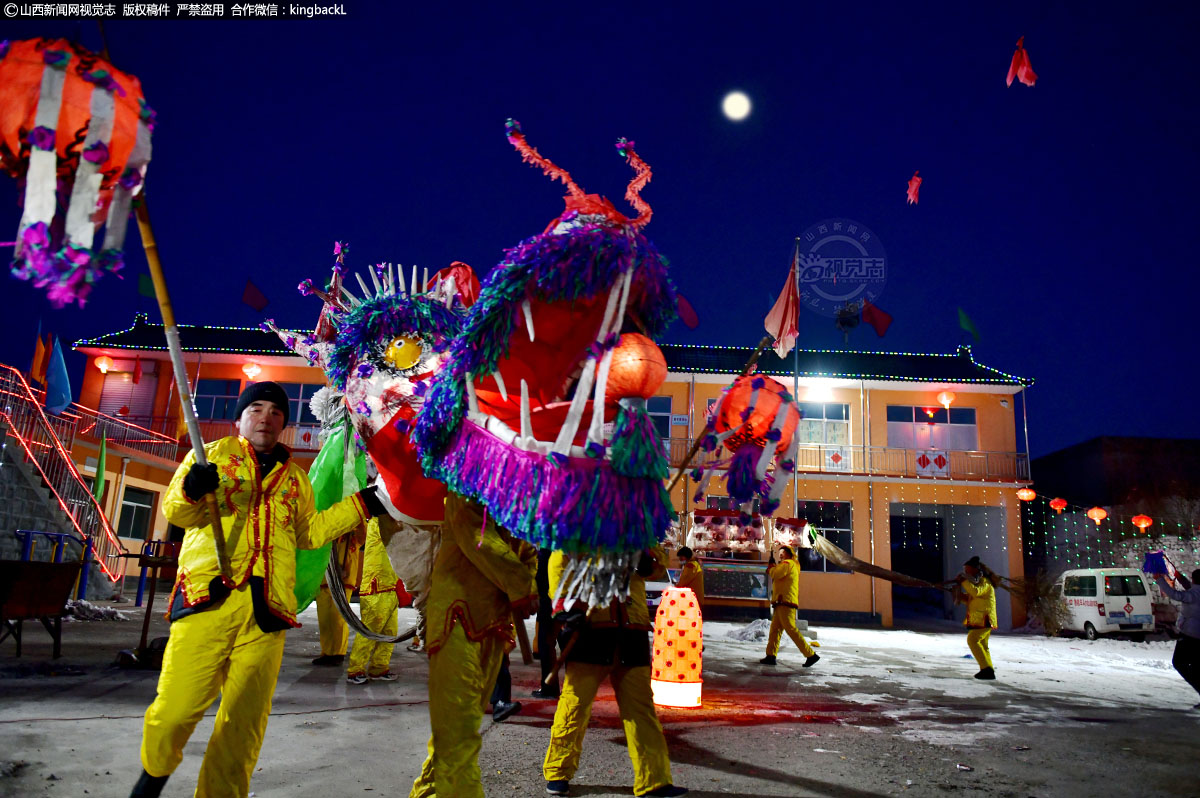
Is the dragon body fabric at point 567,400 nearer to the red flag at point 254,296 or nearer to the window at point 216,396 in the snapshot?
the red flag at point 254,296

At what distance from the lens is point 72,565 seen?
7148 millimetres

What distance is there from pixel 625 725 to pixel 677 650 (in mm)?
A: 2407

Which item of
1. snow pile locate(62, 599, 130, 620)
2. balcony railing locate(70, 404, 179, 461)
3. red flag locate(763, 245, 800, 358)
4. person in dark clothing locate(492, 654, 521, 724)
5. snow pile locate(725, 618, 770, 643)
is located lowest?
snow pile locate(725, 618, 770, 643)

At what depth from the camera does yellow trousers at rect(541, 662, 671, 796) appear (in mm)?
3547

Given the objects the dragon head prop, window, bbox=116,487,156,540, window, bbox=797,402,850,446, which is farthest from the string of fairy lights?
window, bbox=116,487,156,540

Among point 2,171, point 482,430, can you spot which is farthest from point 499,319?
point 2,171

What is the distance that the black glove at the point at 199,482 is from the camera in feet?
8.27

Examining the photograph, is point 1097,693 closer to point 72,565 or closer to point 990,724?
point 990,724

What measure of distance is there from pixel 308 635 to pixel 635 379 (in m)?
9.26

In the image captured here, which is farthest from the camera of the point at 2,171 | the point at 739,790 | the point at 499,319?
the point at 739,790

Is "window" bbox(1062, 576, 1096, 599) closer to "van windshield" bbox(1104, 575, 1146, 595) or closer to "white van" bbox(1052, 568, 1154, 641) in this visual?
"white van" bbox(1052, 568, 1154, 641)

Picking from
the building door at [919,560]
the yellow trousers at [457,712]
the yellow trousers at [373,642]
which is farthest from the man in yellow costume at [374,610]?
the building door at [919,560]

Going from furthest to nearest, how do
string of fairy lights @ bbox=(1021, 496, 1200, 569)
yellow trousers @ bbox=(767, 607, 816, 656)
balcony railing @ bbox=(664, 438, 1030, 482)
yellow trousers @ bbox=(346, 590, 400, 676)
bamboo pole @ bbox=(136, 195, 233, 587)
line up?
1. balcony railing @ bbox=(664, 438, 1030, 482)
2. string of fairy lights @ bbox=(1021, 496, 1200, 569)
3. yellow trousers @ bbox=(767, 607, 816, 656)
4. yellow trousers @ bbox=(346, 590, 400, 676)
5. bamboo pole @ bbox=(136, 195, 233, 587)

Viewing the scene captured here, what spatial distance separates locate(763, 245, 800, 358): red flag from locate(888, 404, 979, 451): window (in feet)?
63.8
